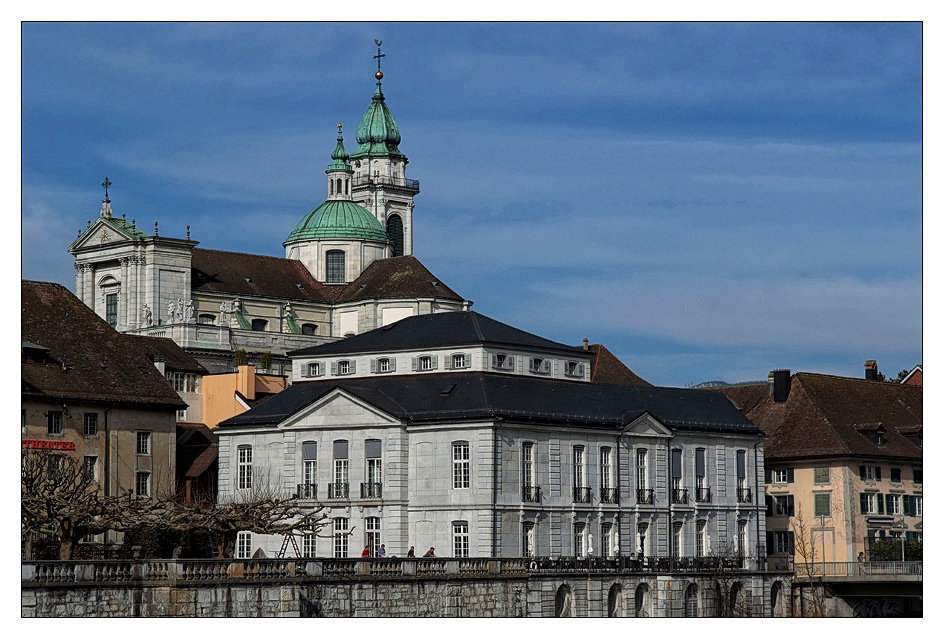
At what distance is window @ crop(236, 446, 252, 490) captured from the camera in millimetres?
80938

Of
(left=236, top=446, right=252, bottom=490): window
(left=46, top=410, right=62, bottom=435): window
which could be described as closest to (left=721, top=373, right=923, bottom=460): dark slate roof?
(left=236, top=446, right=252, bottom=490): window

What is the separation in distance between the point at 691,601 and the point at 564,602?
284 inches

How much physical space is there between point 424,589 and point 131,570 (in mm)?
12063

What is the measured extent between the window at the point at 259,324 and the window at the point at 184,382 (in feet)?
A: 118

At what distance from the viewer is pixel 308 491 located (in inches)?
3093

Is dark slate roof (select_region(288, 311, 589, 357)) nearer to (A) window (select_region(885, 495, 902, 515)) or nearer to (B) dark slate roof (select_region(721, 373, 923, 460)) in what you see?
(B) dark slate roof (select_region(721, 373, 923, 460))

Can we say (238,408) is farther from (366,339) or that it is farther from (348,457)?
(348,457)

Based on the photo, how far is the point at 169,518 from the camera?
2515 inches

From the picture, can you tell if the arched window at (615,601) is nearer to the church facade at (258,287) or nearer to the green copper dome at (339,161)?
the church facade at (258,287)

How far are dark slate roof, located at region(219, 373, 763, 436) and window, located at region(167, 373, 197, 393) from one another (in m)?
19.8

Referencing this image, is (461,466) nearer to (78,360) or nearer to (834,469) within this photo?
(78,360)

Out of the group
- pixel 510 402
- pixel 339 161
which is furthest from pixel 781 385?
pixel 339 161

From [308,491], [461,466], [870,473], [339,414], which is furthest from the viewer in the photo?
[870,473]

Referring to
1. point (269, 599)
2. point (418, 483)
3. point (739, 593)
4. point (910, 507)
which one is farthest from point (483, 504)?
point (910, 507)
